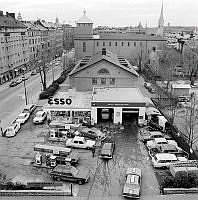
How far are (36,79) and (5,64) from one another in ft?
21.1

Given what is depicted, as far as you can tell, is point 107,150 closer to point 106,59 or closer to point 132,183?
point 132,183

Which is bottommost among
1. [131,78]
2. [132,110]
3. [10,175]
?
[10,175]

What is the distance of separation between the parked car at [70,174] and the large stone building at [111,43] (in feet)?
161

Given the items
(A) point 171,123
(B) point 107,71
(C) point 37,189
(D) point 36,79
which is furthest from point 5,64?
(C) point 37,189

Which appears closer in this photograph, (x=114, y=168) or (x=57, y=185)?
(x=57, y=185)

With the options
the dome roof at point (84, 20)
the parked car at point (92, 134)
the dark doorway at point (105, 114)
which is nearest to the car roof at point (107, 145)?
the parked car at point (92, 134)

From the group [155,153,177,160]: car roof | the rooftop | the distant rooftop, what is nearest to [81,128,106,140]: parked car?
the rooftop

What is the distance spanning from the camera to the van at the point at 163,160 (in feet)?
67.8

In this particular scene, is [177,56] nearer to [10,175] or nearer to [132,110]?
[132,110]

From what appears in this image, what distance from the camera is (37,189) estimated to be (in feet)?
58.0

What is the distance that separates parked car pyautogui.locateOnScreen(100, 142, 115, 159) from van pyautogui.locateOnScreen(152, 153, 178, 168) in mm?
3458

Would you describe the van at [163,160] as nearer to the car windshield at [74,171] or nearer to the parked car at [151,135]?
the parked car at [151,135]

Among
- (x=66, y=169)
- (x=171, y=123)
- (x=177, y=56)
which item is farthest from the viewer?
(x=177, y=56)

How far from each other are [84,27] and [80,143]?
155 feet
